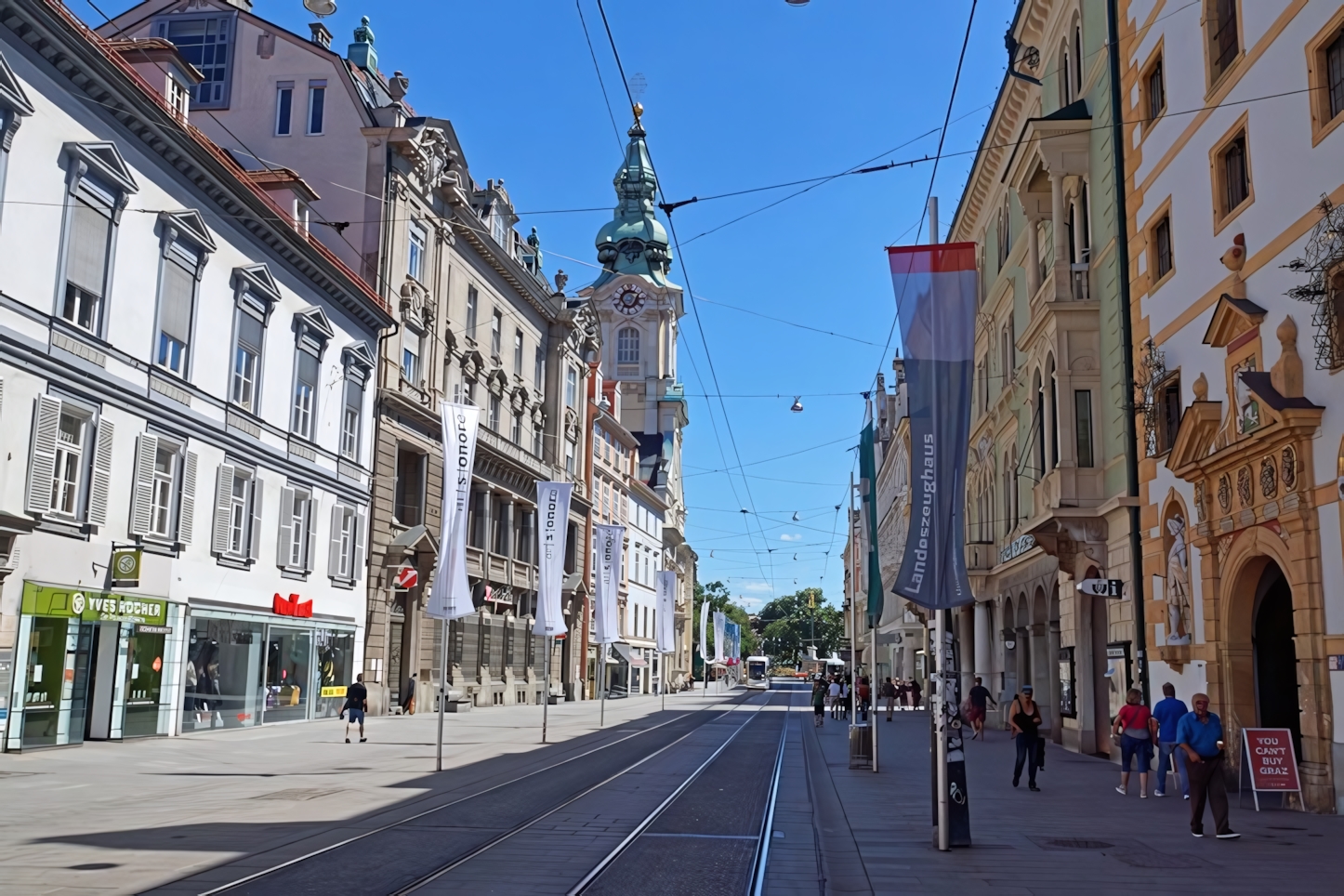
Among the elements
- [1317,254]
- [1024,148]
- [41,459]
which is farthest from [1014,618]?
[41,459]

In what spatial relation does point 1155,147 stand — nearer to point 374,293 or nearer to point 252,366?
point 252,366

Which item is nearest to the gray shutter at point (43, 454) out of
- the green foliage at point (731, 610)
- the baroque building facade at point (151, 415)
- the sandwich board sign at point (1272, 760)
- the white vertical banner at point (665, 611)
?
the baroque building facade at point (151, 415)

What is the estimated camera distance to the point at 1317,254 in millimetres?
15336

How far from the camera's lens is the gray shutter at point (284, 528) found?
32.2 meters

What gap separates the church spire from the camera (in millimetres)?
105750

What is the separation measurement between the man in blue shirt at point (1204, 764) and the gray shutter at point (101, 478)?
1907cm

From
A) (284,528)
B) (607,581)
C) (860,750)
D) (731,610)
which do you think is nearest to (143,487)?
(284,528)

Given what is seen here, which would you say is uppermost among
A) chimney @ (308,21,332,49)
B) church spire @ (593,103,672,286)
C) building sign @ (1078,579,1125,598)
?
church spire @ (593,103,672,286)

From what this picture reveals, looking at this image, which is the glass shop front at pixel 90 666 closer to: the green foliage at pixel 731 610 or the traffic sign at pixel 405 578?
the traffic sign at pixel 405 578

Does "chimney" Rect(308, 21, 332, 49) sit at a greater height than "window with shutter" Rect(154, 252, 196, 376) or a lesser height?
greater

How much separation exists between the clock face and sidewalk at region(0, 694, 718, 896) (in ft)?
240

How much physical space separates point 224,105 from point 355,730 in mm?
22510

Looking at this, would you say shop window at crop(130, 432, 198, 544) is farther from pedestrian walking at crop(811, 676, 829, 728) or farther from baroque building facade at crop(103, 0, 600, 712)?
pedestrian walking at crop(811, 676, 829, 728)

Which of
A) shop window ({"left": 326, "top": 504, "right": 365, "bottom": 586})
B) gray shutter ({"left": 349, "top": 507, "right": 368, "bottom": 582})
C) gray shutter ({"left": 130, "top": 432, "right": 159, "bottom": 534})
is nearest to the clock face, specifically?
gray shutter ({"left": 349, "top": 507, "right": 368, "bottom": 582})
